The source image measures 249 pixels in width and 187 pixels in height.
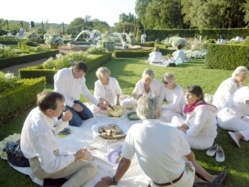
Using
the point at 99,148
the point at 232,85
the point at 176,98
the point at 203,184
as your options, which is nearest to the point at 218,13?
the point at 232,85

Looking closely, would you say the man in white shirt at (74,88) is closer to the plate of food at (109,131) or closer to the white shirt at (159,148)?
the plate of food at (109,131)

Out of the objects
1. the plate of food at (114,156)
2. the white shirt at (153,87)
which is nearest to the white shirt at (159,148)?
the plate of food at (114,156)

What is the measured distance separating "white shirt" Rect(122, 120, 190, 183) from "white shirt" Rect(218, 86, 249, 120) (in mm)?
2821

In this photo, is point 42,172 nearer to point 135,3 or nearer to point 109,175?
point 109,175

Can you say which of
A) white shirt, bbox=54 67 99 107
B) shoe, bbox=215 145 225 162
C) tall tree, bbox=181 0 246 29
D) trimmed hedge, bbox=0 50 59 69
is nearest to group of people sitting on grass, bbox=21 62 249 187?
shoe, bbox=215 145 225 162

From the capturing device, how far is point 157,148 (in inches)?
100

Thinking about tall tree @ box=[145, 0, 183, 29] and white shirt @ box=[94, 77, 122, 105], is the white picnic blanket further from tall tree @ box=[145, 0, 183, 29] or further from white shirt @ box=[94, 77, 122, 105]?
tall tree @ box=[145, 0, 183, 29]

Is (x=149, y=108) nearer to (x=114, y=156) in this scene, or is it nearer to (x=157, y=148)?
(x=157, y=148)

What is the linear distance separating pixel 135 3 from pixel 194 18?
35.3 m

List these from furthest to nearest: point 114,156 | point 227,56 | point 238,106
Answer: point 227,56 → point 238,106 → point 114,156

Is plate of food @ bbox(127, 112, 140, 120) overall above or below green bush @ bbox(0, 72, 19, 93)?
below

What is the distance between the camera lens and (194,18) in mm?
40344

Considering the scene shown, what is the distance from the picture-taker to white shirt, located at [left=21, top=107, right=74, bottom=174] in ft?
9.35

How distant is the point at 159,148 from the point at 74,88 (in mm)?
3587
